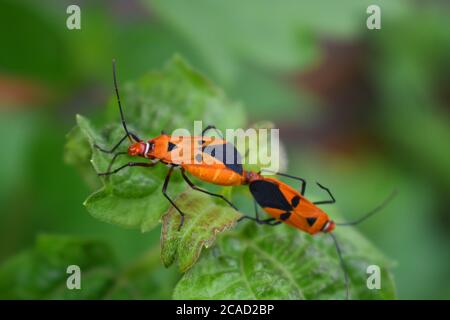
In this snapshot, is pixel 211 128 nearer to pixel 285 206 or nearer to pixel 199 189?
pixel 199 189

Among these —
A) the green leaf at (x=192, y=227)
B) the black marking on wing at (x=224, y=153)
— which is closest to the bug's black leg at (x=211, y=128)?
the black marking on wing at (x=224, y=153)

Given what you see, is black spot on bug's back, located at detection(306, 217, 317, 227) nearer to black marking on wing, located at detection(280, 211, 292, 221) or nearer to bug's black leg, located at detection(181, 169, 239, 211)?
black marking on wing, located at detection(280, 211, 292, 221)

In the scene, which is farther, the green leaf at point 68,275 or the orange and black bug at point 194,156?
the green leaf at point 68,275

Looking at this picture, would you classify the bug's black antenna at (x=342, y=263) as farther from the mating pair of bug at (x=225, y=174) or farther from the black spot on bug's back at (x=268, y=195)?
the black spot on bug's back at (x=268, y=195)

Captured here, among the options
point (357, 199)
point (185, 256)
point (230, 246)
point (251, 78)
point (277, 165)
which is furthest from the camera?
point (357, 199)

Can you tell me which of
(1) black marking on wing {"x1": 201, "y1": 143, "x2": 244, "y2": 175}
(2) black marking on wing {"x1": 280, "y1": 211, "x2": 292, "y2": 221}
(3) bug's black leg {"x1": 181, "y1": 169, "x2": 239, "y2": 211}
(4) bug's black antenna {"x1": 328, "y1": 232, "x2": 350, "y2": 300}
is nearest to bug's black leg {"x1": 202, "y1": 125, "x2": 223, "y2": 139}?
(1) black marking on wing {"x1": 201, "y1": 143, "x2": 244, "y2": 175}
